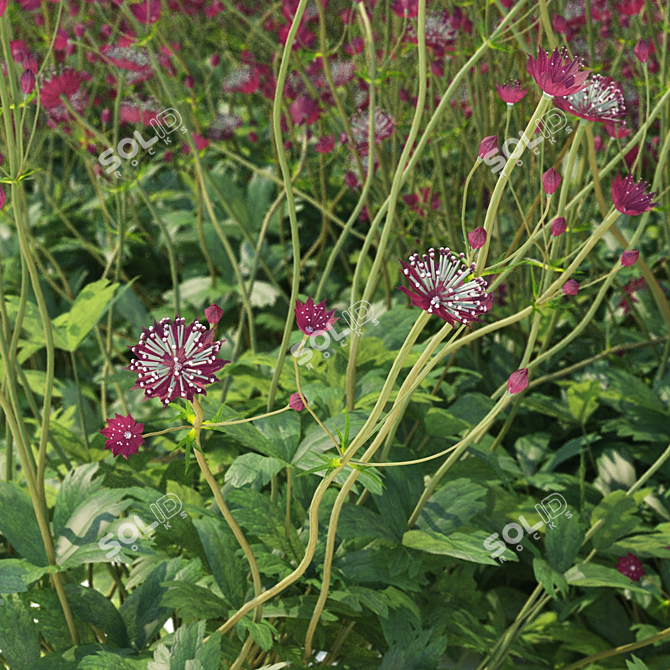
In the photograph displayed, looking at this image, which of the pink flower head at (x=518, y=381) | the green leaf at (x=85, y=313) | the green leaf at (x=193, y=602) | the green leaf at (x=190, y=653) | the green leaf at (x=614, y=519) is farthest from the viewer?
the green leaf at (x=85, y=313)

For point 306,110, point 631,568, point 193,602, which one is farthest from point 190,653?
point 306,110

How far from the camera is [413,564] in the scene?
86cm

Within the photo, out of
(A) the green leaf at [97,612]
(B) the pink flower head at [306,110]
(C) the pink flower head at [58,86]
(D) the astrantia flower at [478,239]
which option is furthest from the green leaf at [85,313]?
(D) the astrantia flower at [478,239]

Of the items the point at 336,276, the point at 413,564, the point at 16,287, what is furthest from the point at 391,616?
the point at 16,287

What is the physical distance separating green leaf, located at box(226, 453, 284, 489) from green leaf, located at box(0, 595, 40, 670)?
0.97ft

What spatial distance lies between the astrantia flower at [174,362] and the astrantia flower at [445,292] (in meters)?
0.16

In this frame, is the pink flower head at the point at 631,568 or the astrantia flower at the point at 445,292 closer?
the astrantia flower at the point at 445,292

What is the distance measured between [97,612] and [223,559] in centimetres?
17

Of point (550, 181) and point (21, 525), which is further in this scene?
point (21, 525)

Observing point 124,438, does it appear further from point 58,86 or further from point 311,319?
point 58,86

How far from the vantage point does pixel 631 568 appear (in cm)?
110

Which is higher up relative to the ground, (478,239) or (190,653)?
(478,239)

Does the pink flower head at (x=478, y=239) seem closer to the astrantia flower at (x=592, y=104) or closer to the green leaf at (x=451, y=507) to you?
the astrantia flower at (x=592, y=104)

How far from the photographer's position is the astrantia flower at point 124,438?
0.54m
